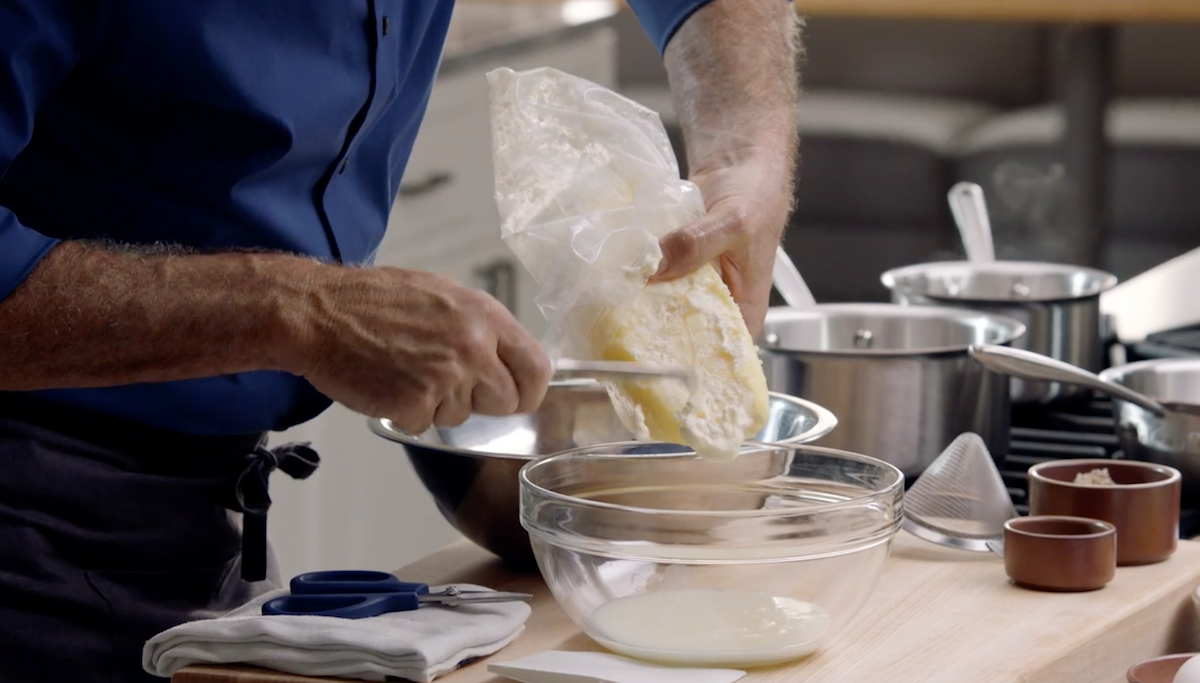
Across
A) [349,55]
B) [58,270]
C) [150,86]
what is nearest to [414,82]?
[349,55]

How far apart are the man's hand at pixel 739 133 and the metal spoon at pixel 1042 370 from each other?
0.19 metres

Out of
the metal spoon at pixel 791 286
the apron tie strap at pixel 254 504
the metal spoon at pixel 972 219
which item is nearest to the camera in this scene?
the apron tie strap at pixel 254 504

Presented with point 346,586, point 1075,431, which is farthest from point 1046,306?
point 346,586

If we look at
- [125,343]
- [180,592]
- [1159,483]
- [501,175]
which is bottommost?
[180,592]

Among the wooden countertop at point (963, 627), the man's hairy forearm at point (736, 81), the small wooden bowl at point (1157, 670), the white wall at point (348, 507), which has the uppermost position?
the man's hairy forearm at point (736, 81)

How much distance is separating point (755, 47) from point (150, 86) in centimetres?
61

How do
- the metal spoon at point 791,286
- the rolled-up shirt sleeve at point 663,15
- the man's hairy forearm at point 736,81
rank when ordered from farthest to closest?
1. the metal spoon at point 791,286
2. the rolled-up shirt sleeve at point 663,15
3. the man's hairy forearm at point 736,81

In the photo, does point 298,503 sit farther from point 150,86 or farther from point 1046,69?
point 1046,69

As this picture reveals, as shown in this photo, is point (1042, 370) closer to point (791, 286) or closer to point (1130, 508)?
point (1130, 508)

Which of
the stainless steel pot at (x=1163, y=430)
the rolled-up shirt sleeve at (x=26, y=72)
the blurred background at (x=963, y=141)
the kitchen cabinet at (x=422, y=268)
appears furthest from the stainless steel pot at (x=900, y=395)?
the blurred background at (x=963, y=141)

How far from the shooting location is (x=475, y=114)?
2934 millimetres

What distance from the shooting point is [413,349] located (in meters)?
0.97

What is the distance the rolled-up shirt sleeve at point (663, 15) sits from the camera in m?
1.47

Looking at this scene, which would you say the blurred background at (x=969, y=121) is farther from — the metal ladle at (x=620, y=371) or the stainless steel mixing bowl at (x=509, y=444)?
the metal ladle at (x=620, y=371)
